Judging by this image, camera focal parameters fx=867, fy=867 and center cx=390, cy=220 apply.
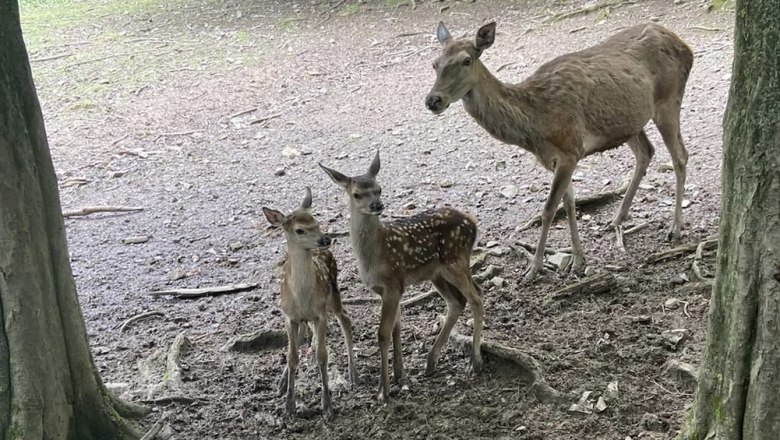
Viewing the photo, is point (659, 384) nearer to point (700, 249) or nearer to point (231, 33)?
point (700, 249)

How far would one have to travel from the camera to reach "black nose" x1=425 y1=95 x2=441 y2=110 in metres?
6.34

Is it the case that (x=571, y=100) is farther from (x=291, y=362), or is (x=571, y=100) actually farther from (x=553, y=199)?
(x=291, y=362)

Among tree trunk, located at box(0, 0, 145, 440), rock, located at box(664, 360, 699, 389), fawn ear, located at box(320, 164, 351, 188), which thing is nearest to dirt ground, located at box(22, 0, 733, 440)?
rock, located at box(664, 360, 699, 389)

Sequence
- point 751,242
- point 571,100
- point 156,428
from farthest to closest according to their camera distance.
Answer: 1. point 571,100
2. point 156,428
3. point 751,242

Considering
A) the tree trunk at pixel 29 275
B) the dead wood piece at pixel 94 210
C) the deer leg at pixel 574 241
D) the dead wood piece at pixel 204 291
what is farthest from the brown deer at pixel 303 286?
the dead wood piece at pixel 94 210

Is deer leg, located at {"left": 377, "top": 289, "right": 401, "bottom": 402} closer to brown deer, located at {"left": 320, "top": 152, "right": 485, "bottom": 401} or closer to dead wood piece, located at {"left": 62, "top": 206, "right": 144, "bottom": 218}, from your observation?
brown deer, located at {"left": 320, "top": 152, "right": 485, "bottom": 401}

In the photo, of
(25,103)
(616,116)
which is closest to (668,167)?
(616,116)

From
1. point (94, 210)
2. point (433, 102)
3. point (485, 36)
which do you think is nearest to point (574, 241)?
point (433, 102)

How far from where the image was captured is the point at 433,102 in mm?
6344

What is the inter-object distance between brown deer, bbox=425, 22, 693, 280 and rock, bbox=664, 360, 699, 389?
189 cm

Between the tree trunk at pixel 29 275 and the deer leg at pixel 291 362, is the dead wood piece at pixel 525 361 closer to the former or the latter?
the deer leg at pixel 291 362

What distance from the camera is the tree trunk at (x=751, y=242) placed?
300cm

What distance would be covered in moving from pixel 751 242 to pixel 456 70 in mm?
3643

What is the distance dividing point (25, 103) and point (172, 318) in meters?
2.97
